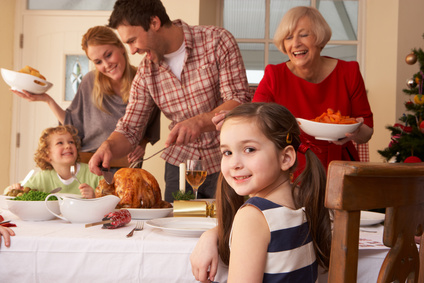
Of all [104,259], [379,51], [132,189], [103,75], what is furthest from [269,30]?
[104,259]

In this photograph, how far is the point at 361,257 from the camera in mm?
1064

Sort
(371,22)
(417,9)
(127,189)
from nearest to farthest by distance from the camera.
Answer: (127,189)
(417,9)
(371,22)

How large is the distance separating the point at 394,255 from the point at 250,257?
0.26 meters

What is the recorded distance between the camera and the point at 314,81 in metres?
2.05

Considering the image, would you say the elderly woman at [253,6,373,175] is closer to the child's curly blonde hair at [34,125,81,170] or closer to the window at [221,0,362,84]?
the child's curly blonde hair at [34,125,81,170]

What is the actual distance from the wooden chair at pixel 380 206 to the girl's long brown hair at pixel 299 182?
0.73 ft

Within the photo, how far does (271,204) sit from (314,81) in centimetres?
124

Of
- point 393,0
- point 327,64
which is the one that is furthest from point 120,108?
point 393,0

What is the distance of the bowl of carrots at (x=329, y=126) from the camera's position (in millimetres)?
1621

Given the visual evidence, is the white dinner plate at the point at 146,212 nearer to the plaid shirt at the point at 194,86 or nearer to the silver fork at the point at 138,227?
the silver fork at the point at 138,227

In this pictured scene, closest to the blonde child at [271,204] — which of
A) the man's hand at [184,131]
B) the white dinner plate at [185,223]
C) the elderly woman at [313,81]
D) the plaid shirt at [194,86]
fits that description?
the white dinner plate at [185,223]

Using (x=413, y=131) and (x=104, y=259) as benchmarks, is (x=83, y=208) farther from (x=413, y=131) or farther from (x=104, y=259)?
(x=413, y=131)

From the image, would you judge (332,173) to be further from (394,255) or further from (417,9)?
(417,9)

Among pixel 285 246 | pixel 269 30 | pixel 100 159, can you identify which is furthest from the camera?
pixel 269 30
